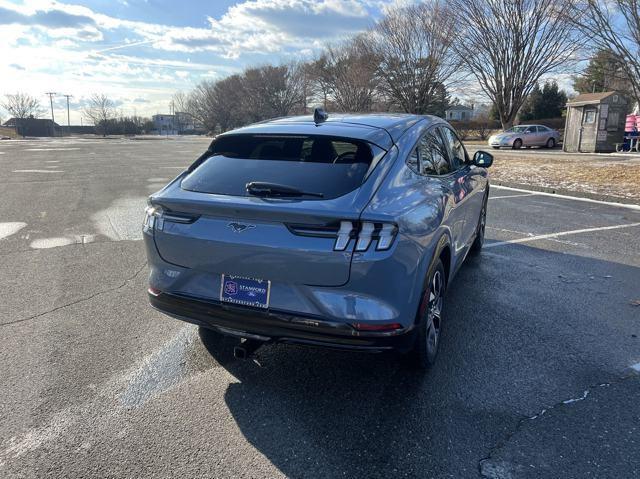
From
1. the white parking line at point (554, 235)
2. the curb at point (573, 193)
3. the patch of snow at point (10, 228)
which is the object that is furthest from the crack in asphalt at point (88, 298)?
the curb at point (573, 193)

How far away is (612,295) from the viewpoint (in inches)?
185

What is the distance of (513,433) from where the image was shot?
8.59ft

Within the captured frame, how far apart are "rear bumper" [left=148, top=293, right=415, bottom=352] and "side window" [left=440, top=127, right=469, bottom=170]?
2.26 metres

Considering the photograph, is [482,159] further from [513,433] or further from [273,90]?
[273,90]

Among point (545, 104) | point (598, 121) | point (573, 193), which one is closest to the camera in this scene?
point (573, 193)

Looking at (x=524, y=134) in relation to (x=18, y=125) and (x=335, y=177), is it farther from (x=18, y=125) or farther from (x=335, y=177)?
(x=18, y=125)

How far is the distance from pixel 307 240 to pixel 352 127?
1.12 metres

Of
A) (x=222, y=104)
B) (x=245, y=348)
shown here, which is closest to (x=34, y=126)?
(x=222, y=104)

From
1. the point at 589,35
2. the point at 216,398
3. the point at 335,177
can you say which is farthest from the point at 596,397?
the point at 589,35

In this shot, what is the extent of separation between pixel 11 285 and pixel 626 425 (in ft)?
17.6

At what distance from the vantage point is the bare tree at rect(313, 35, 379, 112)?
3816 centimetres

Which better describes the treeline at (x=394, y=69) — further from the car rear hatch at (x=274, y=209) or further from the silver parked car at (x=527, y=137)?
the car rear hatch at (x=274, y=209)

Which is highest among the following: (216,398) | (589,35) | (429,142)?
(589,35)

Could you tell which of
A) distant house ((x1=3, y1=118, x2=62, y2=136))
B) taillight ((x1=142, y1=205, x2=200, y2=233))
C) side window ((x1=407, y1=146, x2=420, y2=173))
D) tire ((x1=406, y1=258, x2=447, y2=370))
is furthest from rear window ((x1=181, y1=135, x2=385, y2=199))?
distant house ((x1=3, y1=118, x2=62, y2=136))
